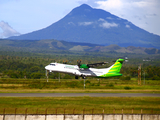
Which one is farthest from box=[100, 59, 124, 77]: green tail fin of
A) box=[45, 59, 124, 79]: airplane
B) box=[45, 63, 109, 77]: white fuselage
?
box=[45, 63, 109, 77]: white fuselage

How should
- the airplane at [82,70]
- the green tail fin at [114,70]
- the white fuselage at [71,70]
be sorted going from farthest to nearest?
the green tail fin at [114,70], the airplane at [82,70], the white fuselage at [71,70]

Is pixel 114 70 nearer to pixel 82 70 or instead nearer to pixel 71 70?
pixel 82 70

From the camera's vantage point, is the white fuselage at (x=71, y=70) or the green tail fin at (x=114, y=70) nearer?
the white fuselage at (x=71, y=70)

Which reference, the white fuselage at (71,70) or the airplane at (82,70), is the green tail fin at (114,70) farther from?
the white fuselage at (71,70)

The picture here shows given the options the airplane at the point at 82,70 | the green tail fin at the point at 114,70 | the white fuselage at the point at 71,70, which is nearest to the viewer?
the white fuselage at the point at 71,70

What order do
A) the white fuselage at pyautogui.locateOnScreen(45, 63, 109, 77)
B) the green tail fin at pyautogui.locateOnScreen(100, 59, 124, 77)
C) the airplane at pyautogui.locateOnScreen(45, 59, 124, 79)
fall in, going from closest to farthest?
the white fuselage at pyautogui.locateOnScreen(45, 63, 109, 77), the airplane at pyautogui.locateOnScreen(45, 59, 124, 79), the green tail fin at pyautogui.locateOnScreen(100, 59, 124, 77)

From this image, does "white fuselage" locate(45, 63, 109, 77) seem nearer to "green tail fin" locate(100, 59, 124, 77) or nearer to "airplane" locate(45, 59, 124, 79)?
"airplane" locate(45, 59, 124, 79)

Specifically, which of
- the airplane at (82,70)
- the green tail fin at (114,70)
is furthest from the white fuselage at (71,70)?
the green tail fin at (114,70)

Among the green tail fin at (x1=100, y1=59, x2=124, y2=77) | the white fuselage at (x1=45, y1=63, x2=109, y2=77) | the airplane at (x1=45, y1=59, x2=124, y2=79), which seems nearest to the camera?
the white fuselage at (x1=45, y1=63, x2=109, y2=77)

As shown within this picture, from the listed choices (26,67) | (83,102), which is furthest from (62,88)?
(26,67)

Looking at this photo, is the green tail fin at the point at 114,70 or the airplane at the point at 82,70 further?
the green tail fin at the point at 114,70

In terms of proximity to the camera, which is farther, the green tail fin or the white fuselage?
the green tail fin

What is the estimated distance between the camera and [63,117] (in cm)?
2544

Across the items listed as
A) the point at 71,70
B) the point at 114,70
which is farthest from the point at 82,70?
the point at 114,70
